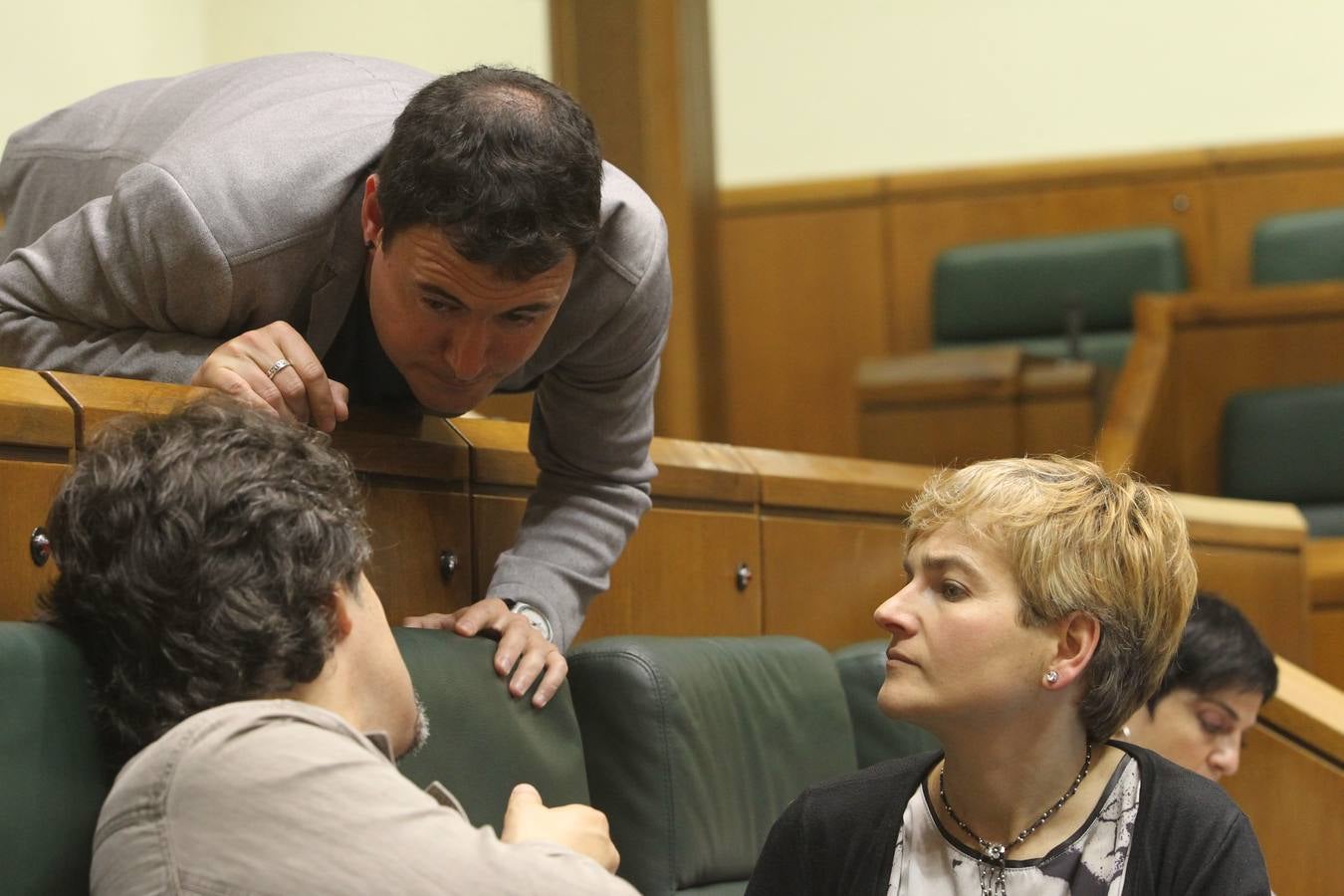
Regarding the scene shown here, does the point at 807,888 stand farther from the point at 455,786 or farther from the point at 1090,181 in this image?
the point at 1090,181

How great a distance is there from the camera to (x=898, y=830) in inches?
31.8

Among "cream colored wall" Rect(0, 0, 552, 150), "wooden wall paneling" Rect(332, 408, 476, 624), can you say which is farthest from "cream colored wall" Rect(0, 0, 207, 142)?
"wooden wall paneling" Rect(332, 408, 476, 624)

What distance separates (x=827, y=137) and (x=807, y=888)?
2.43 metres

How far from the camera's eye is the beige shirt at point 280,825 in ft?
1.68

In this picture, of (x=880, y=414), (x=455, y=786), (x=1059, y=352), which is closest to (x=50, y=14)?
(x=880, y=414)

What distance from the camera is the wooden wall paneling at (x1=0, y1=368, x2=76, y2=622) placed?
695mm

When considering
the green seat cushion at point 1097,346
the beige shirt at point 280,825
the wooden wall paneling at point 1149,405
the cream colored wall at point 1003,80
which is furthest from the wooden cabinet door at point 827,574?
the cream colored wall at point 1003,80

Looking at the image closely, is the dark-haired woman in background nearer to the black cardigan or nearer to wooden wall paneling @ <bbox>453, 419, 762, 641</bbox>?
wooden wall paneling @ <bbox>453, 419, 762, 641</bbox>

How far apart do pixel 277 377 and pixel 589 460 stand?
0.97 ft

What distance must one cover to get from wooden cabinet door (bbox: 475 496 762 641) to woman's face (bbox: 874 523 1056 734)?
1.16 ft

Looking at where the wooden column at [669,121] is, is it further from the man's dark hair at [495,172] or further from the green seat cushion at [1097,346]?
the man's dark hair at [495,172]

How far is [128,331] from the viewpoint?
0.85 m

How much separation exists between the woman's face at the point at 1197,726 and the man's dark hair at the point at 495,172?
0.65 m

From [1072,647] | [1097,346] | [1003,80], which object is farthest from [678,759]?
[1003,80]
